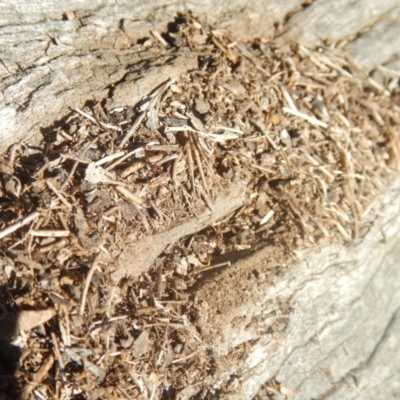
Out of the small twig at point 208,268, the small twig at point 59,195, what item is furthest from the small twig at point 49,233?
the small twig at point 208,268

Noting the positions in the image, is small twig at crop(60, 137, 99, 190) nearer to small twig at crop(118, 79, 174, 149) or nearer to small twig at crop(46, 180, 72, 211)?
small twig at crop(46, 180, 72, 211)

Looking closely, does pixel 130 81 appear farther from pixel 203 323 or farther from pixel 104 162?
pixel 203 323

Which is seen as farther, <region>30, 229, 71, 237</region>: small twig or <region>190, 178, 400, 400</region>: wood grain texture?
<region>190, 178, 400, 400</region>: wood grain texture

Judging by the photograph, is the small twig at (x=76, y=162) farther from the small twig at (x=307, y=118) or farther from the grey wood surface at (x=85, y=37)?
the small twig at (x=307, y=118)

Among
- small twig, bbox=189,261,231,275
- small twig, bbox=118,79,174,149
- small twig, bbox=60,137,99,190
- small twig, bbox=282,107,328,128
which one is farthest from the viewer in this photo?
small twig, bbox=282,107,328,128

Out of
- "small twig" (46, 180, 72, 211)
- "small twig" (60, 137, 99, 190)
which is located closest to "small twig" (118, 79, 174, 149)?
"small twig" (60, 137, 99, 190)

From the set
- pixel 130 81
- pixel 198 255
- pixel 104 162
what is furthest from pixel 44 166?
pixel 198 255

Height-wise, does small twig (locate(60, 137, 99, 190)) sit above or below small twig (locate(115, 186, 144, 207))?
above

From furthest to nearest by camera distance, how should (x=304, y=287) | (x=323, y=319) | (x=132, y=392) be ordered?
(x=323, y=319)
(x=304, y=287)
(x=132, y=392)
